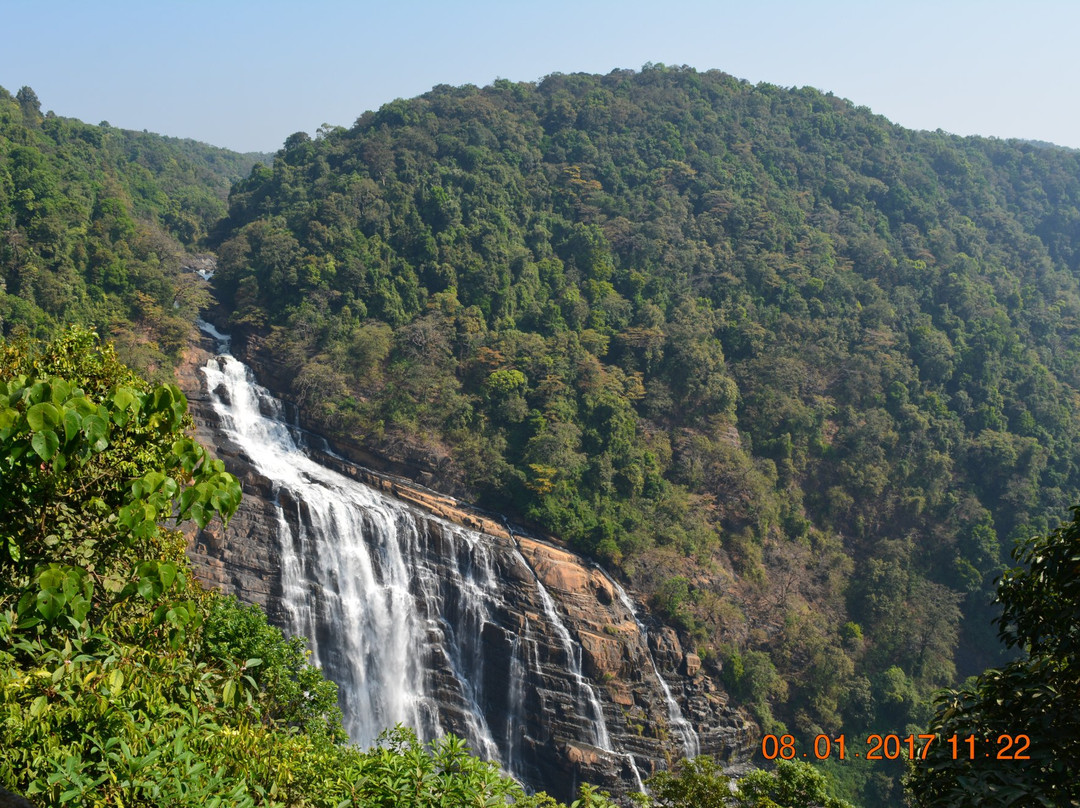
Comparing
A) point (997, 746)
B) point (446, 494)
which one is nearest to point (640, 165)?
point (446, 494)

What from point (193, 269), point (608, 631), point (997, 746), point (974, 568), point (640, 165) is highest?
point (640, 165)

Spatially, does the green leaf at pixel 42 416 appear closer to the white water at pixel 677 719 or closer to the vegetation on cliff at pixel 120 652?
the vegetation on cliff at pixel 120 652

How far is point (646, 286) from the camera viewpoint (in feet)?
102

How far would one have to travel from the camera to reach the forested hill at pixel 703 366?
2367cm

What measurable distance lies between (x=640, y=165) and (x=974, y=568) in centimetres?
2153

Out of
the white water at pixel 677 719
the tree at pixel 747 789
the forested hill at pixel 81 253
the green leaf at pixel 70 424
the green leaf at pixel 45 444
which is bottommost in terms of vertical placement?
the white water at pixel 677 719

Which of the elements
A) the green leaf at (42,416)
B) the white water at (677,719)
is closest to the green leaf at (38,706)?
the green leaf at (42,416)

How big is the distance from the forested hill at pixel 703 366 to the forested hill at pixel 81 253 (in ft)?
8.40

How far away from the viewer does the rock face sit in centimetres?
1909

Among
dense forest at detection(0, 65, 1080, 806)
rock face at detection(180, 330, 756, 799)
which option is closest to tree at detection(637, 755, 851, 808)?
dense forest at detection(0, 65, 1080, 806)

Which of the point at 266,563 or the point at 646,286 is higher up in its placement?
the point at 646,286

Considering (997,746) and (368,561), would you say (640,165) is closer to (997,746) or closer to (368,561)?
(368,561)

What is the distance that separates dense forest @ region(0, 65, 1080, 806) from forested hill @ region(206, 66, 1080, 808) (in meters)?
0.11

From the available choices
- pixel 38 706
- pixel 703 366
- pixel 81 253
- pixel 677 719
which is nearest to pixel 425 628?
pixel 677 719
